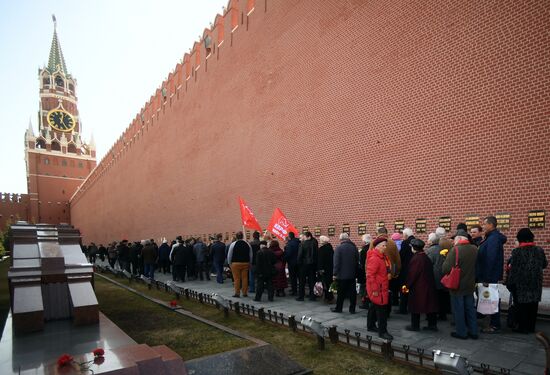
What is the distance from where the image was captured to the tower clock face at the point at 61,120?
59.1 metres

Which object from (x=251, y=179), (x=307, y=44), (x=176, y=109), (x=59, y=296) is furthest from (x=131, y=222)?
(x=59, y=296)

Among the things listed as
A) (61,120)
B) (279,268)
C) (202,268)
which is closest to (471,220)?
(279,268)

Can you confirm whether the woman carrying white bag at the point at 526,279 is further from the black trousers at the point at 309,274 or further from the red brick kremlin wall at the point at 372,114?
the black trousers at the point at 309,274

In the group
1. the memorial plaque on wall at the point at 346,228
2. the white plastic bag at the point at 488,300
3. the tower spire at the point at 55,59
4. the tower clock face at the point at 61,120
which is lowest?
the white plastic bag at the point at 488,300

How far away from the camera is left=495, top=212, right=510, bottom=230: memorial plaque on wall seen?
6801 mm

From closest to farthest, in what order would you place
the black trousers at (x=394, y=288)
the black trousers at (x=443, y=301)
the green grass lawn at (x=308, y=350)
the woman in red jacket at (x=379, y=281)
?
the green grass lawn at (x=308, y=350) → the woman in red jacket at (x=379, y=281) → the black trousers at (x=443, y=301) → the black trousers at (x=394, y=288)

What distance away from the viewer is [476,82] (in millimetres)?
7496

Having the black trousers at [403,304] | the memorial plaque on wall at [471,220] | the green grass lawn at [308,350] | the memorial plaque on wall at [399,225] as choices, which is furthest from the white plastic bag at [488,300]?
the memorial plaque on wall at [399,225]

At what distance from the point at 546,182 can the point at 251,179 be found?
1011cm

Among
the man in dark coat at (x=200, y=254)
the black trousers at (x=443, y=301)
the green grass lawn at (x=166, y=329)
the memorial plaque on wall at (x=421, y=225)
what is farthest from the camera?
the man in dark coat at (x=200, y=254)

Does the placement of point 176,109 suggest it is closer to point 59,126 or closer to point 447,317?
point 447,317

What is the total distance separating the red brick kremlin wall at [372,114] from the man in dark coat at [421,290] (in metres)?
2.67

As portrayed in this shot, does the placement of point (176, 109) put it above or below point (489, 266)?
above

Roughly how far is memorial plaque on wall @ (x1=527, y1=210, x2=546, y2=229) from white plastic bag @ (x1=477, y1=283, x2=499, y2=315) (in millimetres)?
2175
